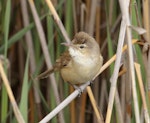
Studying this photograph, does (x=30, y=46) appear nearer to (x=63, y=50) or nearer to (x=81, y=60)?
(x=63, y=50)

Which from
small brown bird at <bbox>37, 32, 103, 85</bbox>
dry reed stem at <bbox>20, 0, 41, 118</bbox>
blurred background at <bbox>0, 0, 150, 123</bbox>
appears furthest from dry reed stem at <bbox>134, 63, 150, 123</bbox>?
dry reed stem at <bbox>20, 0, 41, 118</bbox>

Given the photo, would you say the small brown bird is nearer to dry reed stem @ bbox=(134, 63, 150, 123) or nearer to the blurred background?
the blurred background

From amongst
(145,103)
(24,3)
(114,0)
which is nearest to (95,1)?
(114,0)

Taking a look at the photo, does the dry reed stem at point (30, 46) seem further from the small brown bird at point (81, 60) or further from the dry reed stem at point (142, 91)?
the dry reed stem at point (142, 91)

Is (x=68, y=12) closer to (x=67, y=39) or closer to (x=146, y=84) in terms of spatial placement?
(x=67, y=39)

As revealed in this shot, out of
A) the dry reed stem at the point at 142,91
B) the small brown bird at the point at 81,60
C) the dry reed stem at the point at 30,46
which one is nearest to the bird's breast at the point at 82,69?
the small brown bird at the point at 81,60
